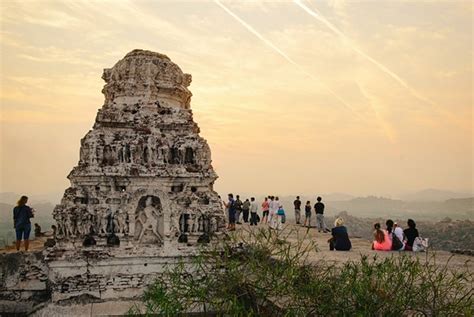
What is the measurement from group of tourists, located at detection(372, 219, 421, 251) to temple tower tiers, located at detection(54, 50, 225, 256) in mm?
4964

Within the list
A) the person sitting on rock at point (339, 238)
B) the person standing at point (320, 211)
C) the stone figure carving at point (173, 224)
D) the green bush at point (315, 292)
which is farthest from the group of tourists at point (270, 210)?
the green bush at point (315, 292)

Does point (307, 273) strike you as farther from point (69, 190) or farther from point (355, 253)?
point (69, 190)

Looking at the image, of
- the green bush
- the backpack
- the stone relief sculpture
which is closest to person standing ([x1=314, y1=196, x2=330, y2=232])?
the backpack

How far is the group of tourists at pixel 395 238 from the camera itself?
12.6 meters

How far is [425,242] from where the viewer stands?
1256cm

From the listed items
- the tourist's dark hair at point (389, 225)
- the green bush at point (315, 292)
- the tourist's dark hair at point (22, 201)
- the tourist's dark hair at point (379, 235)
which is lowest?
the green bush at point (315, 292)

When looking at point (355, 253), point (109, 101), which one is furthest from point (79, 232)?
point (355, 253)

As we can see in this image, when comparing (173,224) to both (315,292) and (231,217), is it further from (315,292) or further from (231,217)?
(231,217)

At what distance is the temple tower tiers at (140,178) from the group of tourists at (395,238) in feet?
16.3

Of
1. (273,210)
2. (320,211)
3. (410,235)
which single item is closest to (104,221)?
(410,235)

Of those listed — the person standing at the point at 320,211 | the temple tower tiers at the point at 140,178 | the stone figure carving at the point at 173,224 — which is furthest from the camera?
the person standing at the point at 320,211

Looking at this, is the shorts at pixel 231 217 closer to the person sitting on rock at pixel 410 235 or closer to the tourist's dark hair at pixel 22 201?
the person sitting on rock at pixel 410 235

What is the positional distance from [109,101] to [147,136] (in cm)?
206

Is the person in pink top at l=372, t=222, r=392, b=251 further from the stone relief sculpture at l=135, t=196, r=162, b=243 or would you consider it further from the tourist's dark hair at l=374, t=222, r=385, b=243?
the stone relief sculpture at l=135, t=196, r=162, b=243
